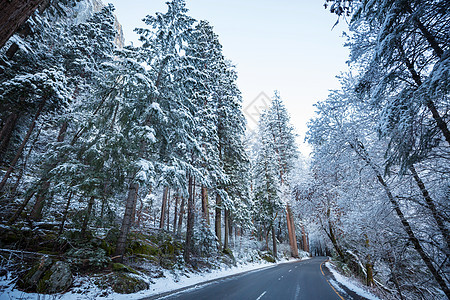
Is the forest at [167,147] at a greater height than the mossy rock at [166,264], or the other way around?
the forest at [167,147]

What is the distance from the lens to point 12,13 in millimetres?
2352

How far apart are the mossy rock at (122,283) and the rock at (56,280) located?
0.94m

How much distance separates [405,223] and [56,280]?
10.7 meters

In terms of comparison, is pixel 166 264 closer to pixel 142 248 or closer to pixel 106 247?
pixel 142 248

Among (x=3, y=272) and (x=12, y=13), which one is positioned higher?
(x=12, y=13)

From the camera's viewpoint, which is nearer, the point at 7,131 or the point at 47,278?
the point at 47,278

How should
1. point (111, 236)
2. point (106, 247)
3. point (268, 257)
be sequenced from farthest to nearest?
point (268, 257)
point (111, 236)
point (106, 247)

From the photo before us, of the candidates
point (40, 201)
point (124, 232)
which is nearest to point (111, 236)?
point (124, 232)

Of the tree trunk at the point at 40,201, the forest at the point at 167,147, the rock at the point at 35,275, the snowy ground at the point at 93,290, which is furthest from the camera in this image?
the tree trunk at the point at 40,201

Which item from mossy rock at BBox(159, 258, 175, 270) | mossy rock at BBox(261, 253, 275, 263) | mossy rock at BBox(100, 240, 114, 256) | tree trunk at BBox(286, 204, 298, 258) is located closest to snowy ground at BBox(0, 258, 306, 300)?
mossy rock at BBox(159, 258, 175, 270)

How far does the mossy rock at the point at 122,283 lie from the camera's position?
21.4ft

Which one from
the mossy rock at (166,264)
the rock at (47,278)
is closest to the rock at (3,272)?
the rock at (47,278)

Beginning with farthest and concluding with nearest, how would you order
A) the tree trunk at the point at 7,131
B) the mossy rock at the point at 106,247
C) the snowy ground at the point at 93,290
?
the tree trunk at the point at 7,131, the mossy rock at the point at 106,247, the snowy ground at the point at 93,290

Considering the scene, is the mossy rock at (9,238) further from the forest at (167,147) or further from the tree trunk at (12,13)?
the tree trunk at (12,13)
